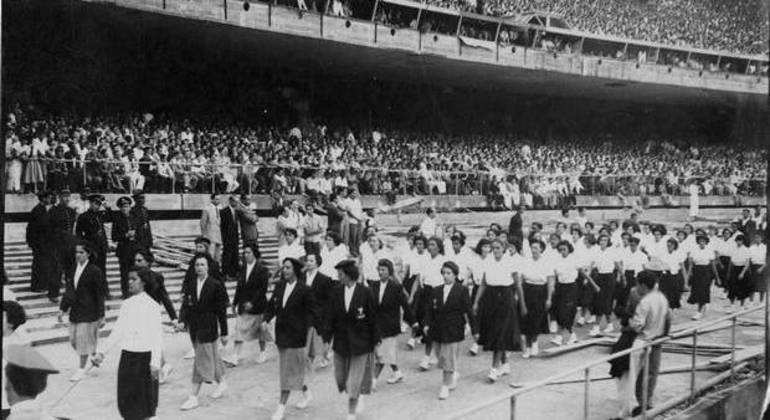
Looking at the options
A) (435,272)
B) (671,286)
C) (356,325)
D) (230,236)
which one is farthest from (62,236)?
(671,286)

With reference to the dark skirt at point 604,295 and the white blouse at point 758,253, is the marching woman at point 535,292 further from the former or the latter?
the white blouse at point 758,253

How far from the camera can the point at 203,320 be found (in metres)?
6.18

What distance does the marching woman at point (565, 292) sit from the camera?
8.77 m

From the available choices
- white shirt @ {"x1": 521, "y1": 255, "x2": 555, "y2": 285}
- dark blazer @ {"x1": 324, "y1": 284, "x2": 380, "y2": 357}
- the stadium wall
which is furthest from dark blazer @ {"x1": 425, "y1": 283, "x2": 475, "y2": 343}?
the stadium wall

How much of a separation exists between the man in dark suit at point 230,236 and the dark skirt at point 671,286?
6451 millimetres

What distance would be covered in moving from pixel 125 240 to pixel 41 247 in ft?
3.17

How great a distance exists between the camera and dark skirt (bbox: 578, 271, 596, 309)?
9.38 meters

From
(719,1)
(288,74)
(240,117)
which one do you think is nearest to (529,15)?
(288,74)

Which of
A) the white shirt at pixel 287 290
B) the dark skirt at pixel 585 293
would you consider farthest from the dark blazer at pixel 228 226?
the dark skirt at pixel 585 293

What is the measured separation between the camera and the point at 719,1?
351 inches

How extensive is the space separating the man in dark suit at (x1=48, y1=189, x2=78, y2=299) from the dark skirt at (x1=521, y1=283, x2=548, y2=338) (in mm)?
5505

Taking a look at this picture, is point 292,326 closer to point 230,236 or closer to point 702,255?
point 230,236

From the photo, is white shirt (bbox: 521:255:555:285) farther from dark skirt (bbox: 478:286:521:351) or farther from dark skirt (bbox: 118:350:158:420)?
dark skirt (bbox: 118:350:158:420)

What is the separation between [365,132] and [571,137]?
35.6ft
